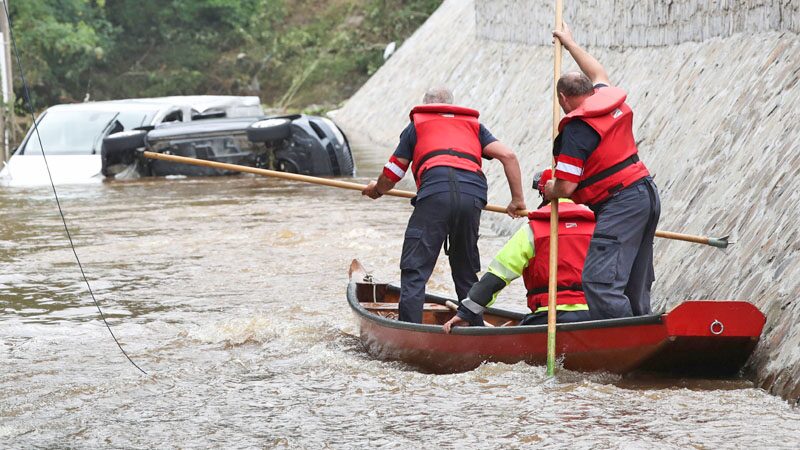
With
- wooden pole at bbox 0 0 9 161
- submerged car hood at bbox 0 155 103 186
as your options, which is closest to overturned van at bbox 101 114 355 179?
submerged car hood at bbox 0 155 103 186

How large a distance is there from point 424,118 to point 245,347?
6.71ft

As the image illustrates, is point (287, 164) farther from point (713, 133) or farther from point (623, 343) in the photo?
→ point (623, 343)

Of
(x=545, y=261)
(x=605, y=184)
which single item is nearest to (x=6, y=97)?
(x=545, y=261)

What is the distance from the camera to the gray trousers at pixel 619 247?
279 inches

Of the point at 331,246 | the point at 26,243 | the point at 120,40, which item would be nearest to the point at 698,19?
the point at 331,246

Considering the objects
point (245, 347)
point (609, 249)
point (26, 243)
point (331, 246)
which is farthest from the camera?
point (26, 243)

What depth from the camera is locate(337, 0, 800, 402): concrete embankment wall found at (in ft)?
25.0

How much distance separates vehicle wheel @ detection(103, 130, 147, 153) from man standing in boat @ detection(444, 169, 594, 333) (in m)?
13.2

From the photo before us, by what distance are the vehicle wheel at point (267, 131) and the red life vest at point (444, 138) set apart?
11.3 metres

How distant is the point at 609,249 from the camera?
7109 mm

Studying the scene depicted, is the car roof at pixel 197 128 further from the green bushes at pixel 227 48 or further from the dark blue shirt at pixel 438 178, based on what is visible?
the green bushes at pixel 227 48

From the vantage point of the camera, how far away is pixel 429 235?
8203 millimetres

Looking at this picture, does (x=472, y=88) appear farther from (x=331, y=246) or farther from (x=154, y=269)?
(x=154, y=269)

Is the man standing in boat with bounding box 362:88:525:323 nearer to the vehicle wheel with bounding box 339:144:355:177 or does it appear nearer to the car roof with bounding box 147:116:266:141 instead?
the vehicle wheel with bounding box 339:144:355:177
